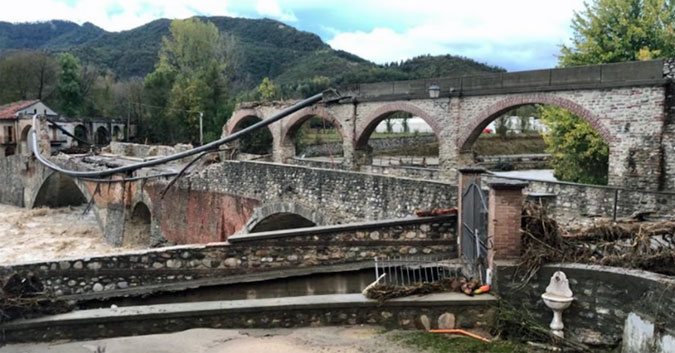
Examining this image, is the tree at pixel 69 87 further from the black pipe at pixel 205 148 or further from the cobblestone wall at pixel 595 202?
the cobblestone wall at pixel 595 202

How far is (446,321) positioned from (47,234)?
24.5m

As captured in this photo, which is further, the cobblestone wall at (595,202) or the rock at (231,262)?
the cobblestone wall at (595,202)

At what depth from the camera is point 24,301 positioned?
5.95m

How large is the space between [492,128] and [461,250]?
151ft

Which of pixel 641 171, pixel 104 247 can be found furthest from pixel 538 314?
pixel 104 247

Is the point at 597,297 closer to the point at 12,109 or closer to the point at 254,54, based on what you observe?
the point at 12,109

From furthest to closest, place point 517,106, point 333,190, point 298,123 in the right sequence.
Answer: point 298,123, point 517,106, point 333,190

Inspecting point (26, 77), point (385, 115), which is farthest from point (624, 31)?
point (26, 77)

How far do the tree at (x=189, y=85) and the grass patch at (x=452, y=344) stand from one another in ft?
114

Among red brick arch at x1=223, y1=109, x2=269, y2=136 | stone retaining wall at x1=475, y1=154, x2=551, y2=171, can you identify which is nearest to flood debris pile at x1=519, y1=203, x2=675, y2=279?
red brick arch at x1=223, y1=109, x2=269, y2=136

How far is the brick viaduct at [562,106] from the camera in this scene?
519 inches

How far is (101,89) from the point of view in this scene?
54938mm

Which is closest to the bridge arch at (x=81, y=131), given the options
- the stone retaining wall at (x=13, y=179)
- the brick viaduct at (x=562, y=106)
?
the stone retaining wall at (x=13, y=179)

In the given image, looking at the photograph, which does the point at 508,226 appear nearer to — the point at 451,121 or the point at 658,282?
the point at 658,282
